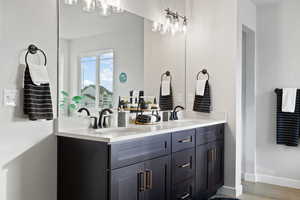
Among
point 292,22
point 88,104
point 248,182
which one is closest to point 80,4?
point 88,104

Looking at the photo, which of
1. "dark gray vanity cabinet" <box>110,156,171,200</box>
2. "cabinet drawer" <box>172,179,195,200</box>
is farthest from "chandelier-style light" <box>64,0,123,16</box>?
"cabinet drawer" <box>172,179,195,200</box>

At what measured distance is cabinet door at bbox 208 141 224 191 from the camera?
323 centimetres

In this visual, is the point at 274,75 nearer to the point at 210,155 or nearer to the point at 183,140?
the point at 210,155

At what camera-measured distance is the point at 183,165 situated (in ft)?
9.02

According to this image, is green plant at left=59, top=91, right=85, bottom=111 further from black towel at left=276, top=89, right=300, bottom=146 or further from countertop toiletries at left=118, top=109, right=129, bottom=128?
black towel at left=276, top=89, right=300, bottom=146

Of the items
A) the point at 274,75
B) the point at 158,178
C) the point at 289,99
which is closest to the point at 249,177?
the point at 289,99

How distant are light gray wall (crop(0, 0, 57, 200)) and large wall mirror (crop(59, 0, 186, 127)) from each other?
149 millimetres

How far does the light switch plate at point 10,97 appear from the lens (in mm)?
1885

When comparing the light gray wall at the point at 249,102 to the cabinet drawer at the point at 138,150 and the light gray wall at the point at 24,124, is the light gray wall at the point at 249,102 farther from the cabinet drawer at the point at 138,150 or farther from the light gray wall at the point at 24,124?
the light gray wall at the point at 24,124

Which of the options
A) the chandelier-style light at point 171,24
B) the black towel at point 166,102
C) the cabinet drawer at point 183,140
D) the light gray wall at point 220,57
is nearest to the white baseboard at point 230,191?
the light gray wall at point 220,57

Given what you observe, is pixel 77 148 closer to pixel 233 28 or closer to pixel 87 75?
pixel 87 75

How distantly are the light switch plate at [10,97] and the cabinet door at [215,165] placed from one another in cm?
210

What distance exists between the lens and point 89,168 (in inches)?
80.8

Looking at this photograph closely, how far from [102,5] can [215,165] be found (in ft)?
7.08
